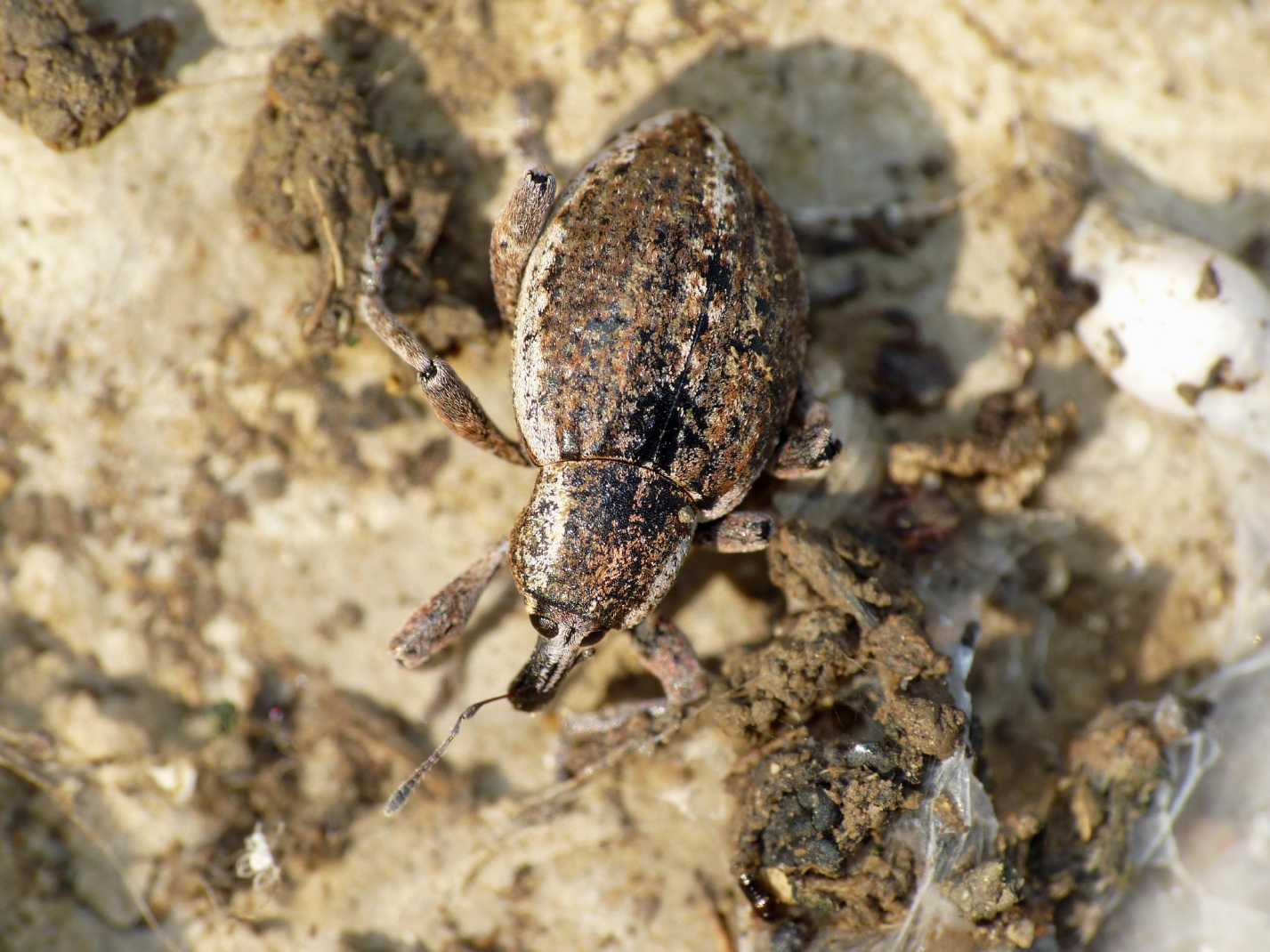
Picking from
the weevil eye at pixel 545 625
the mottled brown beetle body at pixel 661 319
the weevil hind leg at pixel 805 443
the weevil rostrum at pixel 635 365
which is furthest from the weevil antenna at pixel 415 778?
the weevil hind leg at pixel 805 443

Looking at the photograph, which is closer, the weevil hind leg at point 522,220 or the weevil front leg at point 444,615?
the weevil hind leg at point 522,220

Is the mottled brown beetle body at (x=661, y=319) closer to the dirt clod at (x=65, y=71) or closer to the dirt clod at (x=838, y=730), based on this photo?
the dirt clod at (x=838, y=730)

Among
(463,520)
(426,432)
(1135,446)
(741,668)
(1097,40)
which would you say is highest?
(1097,40)

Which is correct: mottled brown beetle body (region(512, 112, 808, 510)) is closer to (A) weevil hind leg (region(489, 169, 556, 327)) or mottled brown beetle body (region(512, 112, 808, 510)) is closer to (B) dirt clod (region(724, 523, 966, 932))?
(A) weevil hind leg (region(489, 169, 556, 327))

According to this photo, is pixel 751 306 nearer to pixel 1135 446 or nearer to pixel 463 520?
pixel 463 520

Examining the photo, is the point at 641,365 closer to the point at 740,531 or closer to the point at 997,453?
the point at 740,531

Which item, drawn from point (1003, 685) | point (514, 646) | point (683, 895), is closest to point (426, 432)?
point (514, 646)
